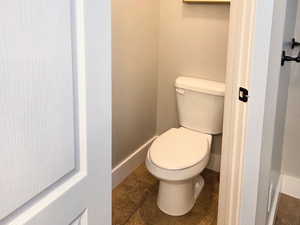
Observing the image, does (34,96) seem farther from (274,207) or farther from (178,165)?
(274,207)

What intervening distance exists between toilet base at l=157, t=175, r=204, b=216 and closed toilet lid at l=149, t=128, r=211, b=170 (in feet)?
0.52

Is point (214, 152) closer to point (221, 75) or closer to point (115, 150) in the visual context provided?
point (221, 75)

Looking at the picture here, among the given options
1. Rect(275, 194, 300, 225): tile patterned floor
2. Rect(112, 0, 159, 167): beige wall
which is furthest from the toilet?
Rect(275, 194, 300, 225): tile patterned floor

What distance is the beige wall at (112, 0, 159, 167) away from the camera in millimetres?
2211

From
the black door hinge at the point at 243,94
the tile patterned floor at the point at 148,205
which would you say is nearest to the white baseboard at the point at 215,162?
the tile patterned floor at the point at 148,205

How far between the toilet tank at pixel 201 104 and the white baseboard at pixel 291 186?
0.57 meters

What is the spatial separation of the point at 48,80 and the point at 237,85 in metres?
1.00

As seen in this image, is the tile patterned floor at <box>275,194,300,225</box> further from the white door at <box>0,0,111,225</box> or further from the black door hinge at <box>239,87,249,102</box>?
the white door at <box>0,0,111,225</box>

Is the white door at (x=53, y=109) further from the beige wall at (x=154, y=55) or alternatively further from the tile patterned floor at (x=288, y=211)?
the tile patterned floor at (x=288, y=211)

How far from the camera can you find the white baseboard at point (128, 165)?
7.90 feet

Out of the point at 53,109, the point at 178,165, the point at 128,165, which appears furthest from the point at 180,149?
the point at 53,109

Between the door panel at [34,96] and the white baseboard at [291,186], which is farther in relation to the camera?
the white baseboard at [291,186]

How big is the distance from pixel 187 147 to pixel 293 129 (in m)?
0.73

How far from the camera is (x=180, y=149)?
6.91 feet
